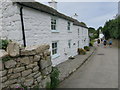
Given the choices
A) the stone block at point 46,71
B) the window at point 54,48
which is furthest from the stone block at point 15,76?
the window at point 54,48

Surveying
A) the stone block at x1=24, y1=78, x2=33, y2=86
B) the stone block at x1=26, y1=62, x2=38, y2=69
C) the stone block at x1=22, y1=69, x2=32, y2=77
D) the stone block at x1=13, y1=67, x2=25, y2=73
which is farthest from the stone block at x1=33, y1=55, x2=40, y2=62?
the stone block at x1=24, y1=78, x2=33, y2=86

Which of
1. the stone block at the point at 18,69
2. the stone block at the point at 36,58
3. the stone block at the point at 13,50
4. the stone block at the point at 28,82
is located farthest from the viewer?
the stone block at the point at 36,58

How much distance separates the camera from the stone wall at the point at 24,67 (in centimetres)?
361

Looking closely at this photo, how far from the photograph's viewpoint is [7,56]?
3641 mm

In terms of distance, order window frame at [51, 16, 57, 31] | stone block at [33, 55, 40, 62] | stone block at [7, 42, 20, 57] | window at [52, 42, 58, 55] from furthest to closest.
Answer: window at [52, 42, 58, 55] < window frame at [51, 16, 57, 31] < stone block at [33, 55, 40, 62] < stone block at [7, 42, 20, 57]

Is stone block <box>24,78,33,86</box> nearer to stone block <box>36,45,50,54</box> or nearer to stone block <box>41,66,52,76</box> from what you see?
stone block <box>41,66,52,76</box>

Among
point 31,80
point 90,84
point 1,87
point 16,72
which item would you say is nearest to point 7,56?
point 16,72

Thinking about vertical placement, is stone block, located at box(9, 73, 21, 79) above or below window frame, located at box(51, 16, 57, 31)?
below

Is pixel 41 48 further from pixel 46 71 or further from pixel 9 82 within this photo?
pixel 9 82

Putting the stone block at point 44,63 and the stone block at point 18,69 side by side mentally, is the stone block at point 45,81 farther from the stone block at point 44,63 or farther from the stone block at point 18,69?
the stone block at point 18,69

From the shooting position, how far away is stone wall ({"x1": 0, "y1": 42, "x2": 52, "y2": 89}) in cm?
361

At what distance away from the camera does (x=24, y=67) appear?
4145 mm

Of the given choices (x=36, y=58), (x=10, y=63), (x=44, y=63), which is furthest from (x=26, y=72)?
(x=44, y=63)

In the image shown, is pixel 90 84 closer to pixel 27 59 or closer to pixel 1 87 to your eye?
pixel 27 59
